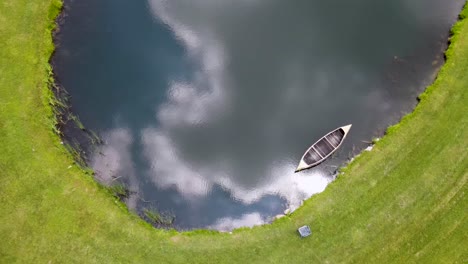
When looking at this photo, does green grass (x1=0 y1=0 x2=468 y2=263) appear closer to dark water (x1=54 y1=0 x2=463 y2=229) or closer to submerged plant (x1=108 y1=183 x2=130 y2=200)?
submerged plant (x1=108 y1=183 x2=130 y2=200)

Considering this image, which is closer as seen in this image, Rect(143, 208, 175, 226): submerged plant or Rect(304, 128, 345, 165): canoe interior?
Rect(143, 208, 175, 226): submerged plant

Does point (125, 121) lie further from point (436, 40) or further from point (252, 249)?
point (436, 40)

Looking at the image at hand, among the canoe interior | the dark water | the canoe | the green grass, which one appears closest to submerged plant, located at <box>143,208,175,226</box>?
the dark water

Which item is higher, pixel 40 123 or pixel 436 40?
pixel 40 123

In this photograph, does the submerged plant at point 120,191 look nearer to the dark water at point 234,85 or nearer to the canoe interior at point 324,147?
the dark water at point 234,85

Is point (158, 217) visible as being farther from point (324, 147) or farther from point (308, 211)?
point (324, 147)

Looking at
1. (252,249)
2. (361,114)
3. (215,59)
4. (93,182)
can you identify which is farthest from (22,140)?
(361,114)

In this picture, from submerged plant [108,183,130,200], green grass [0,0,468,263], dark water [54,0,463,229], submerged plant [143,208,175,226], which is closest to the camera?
green grass [0,0,468,263]

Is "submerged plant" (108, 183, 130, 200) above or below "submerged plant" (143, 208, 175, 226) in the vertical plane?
above
